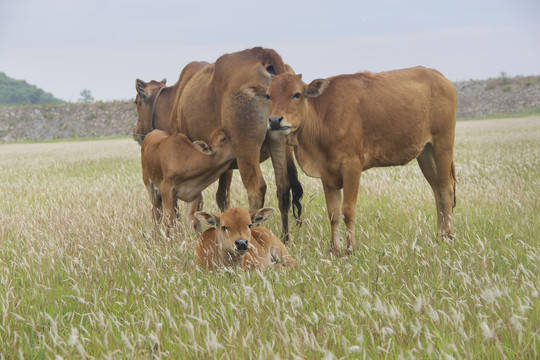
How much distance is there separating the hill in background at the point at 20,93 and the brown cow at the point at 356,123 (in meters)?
114

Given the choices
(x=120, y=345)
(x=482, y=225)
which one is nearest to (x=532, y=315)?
(x=120, y=345)

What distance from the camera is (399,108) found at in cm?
602

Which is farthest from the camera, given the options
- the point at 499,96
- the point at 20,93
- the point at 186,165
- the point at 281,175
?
the point at 20,93

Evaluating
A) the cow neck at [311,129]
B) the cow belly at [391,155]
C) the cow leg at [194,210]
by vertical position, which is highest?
the cow neck at [311,129]

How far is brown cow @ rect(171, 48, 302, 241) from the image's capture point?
6668 mm

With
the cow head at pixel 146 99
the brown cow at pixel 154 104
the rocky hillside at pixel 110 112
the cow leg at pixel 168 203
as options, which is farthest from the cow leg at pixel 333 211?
the rocky hillside at pixel 110 112

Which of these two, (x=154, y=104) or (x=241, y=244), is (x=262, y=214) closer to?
(x=241, y=244)

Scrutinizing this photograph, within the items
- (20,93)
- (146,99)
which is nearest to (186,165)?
(146,99)

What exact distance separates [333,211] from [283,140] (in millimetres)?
1405

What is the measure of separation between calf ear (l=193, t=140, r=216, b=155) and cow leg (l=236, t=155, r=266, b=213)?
351mm

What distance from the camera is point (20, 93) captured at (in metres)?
113

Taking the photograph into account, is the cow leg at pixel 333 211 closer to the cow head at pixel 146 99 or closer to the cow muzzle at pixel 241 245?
the cow muzzle at pixel 241 245

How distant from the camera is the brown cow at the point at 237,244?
496 centimetres

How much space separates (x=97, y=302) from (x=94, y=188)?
282 inches
